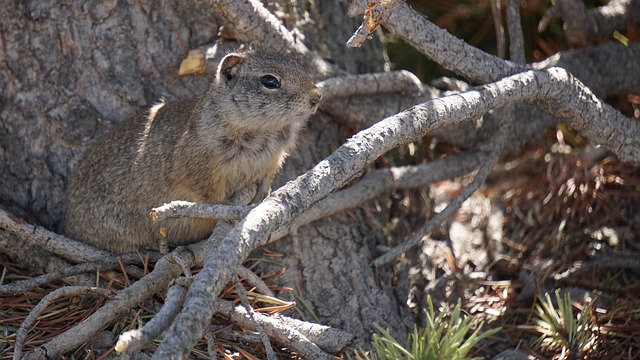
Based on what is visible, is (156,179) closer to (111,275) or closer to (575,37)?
(111,275)

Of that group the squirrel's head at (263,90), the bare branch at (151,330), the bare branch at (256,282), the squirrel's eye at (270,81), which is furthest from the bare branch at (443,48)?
the bare branch at (151,330)

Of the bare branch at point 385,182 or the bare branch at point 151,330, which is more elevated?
the bare branch at point 151,330

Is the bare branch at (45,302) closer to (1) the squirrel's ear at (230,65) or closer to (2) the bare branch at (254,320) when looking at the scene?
(2) the bare branch at (254,320)

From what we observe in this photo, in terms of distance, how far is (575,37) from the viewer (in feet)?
14.0

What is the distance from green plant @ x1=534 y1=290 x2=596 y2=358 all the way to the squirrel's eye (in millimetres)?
1443

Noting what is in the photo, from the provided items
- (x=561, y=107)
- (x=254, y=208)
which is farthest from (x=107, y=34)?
(x=561, y=107)

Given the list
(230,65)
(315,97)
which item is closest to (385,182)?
(315,97)

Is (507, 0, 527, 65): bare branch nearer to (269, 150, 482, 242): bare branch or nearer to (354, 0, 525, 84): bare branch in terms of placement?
(354, 0, 525, 84): bare branch

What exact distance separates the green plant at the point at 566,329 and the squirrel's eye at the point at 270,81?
1.44 metres

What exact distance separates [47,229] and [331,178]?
1.61 metres

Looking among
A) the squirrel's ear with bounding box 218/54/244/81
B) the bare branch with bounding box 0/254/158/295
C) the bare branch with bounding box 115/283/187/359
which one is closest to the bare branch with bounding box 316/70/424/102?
the squirrel's ear with bounding box 218/54/244/81

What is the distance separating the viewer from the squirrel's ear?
3.41 m

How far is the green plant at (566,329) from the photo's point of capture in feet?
10.3

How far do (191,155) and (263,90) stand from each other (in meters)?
0.42
